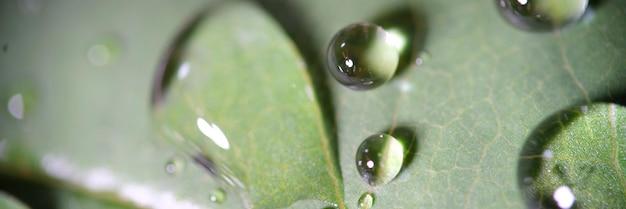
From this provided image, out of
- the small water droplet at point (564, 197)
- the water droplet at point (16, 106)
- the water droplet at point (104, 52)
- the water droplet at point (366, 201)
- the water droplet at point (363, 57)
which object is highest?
the water droplet at point (104, 52)

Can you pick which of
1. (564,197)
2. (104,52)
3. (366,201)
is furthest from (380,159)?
(104,52)

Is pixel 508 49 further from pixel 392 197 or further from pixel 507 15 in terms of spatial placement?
pixel 392 197

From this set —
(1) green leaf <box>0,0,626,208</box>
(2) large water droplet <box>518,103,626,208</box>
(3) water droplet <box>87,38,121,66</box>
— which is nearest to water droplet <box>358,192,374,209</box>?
(1) green leaf <box>0,0,626,208</box>

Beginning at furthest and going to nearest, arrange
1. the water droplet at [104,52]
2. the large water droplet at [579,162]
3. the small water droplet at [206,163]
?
the water droplet at [104,52] → the small water droplet at [206,163] → the large water droplet at [579,162]

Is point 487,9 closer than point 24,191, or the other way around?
point 487,9

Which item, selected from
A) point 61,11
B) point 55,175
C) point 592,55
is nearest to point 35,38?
point 61,11

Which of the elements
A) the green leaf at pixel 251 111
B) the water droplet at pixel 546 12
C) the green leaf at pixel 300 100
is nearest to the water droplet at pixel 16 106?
the green leaf at pixel 300 100

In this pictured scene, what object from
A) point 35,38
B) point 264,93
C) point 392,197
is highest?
point 35,38

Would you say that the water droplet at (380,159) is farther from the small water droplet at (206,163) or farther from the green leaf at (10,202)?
the green leaf at (10,202)
